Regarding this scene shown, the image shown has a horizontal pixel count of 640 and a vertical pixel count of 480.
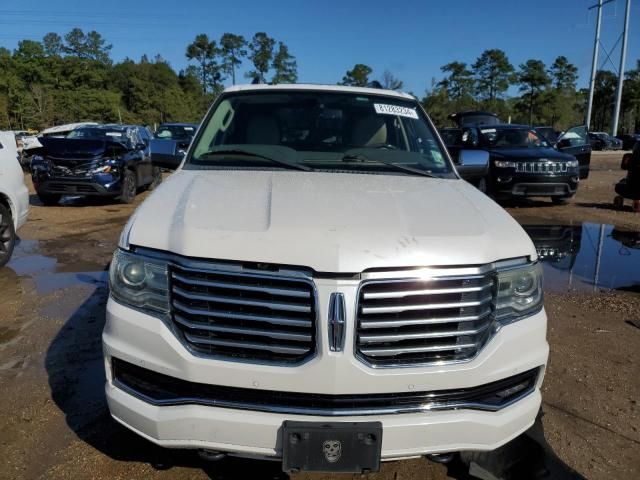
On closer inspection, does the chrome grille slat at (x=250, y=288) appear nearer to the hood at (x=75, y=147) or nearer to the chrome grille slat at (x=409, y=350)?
the chrome grille slat at (x=409, y=350)

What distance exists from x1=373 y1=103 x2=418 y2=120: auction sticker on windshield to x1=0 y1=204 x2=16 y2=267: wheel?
4908 mm

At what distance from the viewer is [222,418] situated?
201 centimetres

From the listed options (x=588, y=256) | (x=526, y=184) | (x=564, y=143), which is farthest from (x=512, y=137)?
(x=588, y=256)

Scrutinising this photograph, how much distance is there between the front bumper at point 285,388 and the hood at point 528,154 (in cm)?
954

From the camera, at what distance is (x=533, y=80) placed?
211 ft

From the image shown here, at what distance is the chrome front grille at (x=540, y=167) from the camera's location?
35.4 feet

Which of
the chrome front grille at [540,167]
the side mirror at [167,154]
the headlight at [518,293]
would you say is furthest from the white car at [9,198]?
the chrome front grille at [540,167]

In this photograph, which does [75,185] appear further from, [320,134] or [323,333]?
[323,333]

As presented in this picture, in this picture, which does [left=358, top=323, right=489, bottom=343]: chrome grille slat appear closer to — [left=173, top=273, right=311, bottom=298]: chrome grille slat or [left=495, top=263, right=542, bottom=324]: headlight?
[left=495, top=263, right=542, bottom=324]: headlight

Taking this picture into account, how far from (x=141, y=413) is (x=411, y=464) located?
1.45 m

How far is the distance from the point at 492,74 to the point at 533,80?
4946 millimetres

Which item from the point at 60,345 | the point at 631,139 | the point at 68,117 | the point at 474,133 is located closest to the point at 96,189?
the point at 60,345

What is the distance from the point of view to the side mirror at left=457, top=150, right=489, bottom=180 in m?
3.87

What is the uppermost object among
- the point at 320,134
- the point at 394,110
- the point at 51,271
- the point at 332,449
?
the point at 394,110
